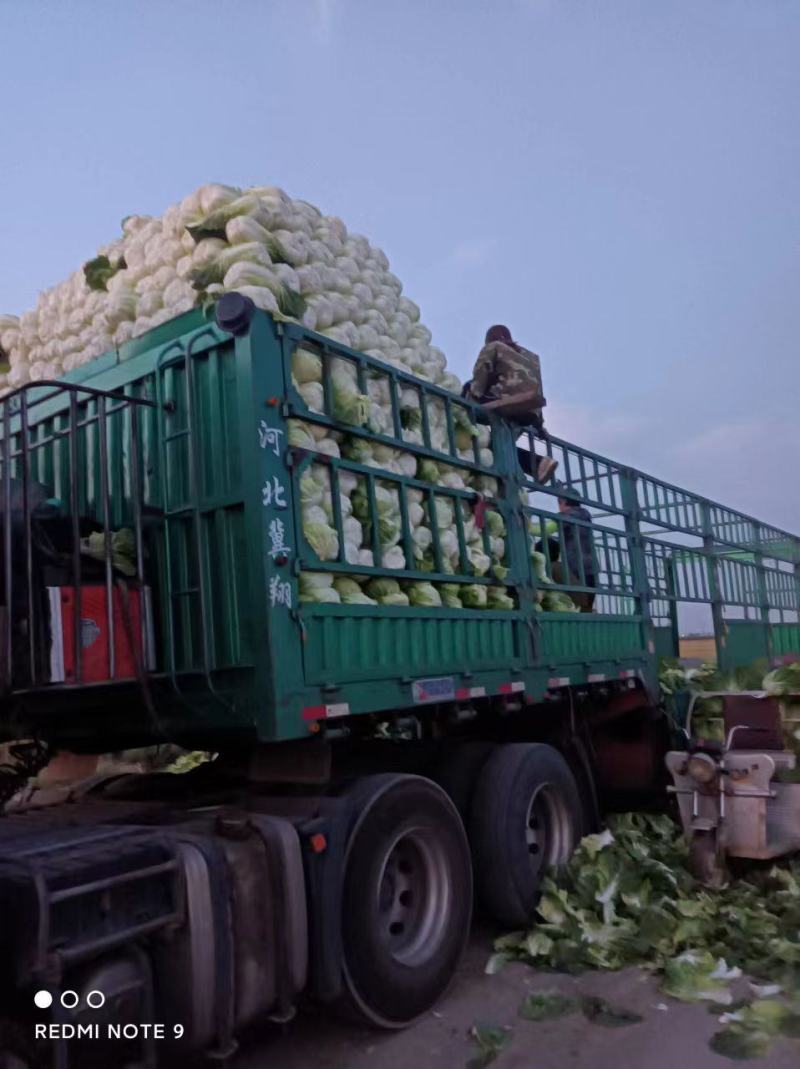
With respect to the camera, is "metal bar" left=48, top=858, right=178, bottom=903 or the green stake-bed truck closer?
"metal bar" left=48, top=858, right=178, bottom=903

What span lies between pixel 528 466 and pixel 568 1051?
339cm

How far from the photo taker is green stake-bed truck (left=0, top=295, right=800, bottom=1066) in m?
2.98

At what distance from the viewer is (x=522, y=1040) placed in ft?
A: 12.3

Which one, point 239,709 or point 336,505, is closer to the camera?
point 239,709

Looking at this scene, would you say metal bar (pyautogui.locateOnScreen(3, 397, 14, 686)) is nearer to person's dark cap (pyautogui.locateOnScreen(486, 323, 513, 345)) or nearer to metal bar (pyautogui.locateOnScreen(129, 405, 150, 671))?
metal bar (pyautogui.locateOnScreen(129, 405, 150, 671))

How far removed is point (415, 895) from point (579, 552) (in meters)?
2.77

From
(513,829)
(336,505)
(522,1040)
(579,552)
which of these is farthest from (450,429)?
(522,1040)

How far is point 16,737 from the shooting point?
429cm

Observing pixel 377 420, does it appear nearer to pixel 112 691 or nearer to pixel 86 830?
pixel 112 691

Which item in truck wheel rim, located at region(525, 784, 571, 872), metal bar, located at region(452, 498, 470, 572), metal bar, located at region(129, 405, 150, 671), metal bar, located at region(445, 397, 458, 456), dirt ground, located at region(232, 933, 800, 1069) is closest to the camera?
dirt ground, located at region(232, 933, 800, 1069)

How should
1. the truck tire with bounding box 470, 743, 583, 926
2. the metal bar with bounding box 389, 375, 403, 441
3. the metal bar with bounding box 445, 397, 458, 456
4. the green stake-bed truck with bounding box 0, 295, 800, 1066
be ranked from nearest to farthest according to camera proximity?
the green stake-bed truck with bounding box 0, 295, 800, 1066, the metal bar with bounding box 389, 375, 403, 441, the truck tire with bounding box 470, 743, 583, 926, the metal bar with bounding box 445, 397, 458, 456

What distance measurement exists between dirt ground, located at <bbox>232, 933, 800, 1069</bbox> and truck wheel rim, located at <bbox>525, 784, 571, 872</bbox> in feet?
3.43

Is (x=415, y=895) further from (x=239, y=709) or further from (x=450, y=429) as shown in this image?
(x=450, y=429)

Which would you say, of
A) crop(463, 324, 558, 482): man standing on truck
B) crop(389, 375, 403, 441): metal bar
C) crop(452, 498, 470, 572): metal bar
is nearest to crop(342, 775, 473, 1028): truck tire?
crop(452, 498, 470, 572): metal bar
